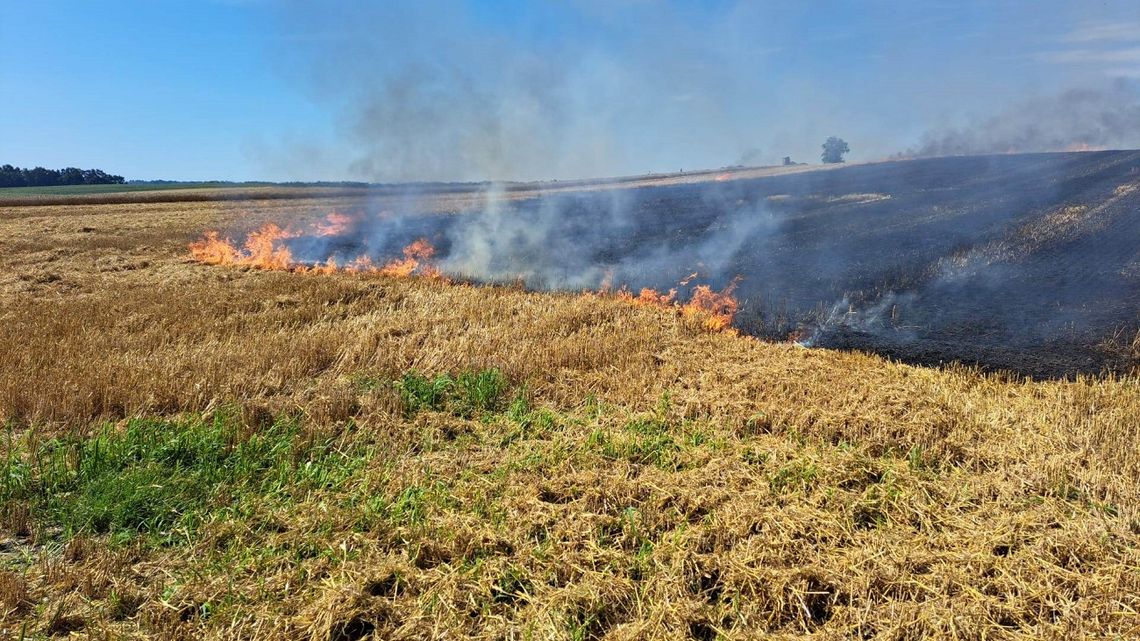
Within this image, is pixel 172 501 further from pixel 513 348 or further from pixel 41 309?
pixel 41 309

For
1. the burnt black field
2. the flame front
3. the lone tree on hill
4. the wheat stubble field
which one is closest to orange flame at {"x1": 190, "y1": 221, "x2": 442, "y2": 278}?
the flame front

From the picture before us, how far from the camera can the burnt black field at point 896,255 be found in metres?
9.80

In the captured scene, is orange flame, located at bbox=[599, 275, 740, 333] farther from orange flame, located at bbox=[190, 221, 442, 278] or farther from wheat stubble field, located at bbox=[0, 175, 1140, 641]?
orange flame, located at bbox=[190, 221, 442, 278]

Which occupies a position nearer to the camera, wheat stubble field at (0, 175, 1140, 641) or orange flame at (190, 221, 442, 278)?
wheat stubble field at (0, 175, 1140, 641)

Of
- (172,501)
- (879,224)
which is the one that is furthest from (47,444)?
(879,224)

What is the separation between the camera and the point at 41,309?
1073 cm

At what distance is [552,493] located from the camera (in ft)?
15.6

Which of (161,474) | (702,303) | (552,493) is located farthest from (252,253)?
(552,493)

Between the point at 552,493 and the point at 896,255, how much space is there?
45.7ft

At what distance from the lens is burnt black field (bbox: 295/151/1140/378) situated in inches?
386

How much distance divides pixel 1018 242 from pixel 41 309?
2112cm

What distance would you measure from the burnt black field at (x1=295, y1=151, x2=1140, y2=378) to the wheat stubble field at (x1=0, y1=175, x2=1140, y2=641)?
2.43m

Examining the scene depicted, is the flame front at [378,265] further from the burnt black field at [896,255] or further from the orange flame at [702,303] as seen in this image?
the burnt black field at [896,255]

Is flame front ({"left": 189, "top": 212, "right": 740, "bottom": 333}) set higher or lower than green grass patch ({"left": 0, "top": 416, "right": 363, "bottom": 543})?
higher
